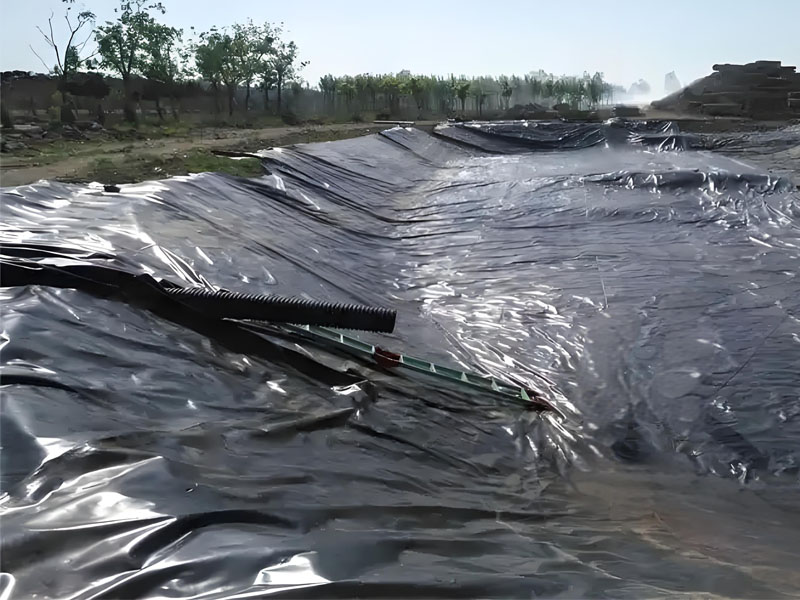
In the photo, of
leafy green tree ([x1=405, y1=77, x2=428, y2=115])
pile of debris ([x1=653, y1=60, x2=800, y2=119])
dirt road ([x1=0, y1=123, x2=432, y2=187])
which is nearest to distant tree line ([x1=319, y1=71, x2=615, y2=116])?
leafy green tree ([x1=405, y1=77, x2=428, y2=115])

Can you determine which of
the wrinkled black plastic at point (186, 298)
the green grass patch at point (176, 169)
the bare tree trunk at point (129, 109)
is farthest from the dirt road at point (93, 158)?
the bare tree trunk at point (129, 109)

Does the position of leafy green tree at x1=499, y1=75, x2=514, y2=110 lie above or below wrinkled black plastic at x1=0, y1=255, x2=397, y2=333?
above

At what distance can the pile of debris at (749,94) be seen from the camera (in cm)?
2583

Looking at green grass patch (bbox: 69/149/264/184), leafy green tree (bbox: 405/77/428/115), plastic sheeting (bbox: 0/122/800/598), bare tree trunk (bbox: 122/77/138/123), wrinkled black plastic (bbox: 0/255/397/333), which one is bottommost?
plastic sheeting (bbox: 0/122/800/598)

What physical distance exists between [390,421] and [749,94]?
30.0 metres

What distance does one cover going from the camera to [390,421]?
3.11 metres

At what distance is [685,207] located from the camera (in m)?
8.85

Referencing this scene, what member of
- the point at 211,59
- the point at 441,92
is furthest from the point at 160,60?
the point at 441,92

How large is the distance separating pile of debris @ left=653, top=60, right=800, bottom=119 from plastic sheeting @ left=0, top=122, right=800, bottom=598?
2258 centimetres

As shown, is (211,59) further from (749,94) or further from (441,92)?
(749,94)

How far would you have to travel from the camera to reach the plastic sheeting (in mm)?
1747

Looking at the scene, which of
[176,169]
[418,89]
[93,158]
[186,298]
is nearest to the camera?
[186,298]

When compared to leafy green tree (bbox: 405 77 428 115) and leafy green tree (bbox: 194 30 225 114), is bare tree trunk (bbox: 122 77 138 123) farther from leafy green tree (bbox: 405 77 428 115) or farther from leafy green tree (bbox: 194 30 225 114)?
leafy green tree (bbox: 405 77 428 115)

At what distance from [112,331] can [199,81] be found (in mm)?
30688
